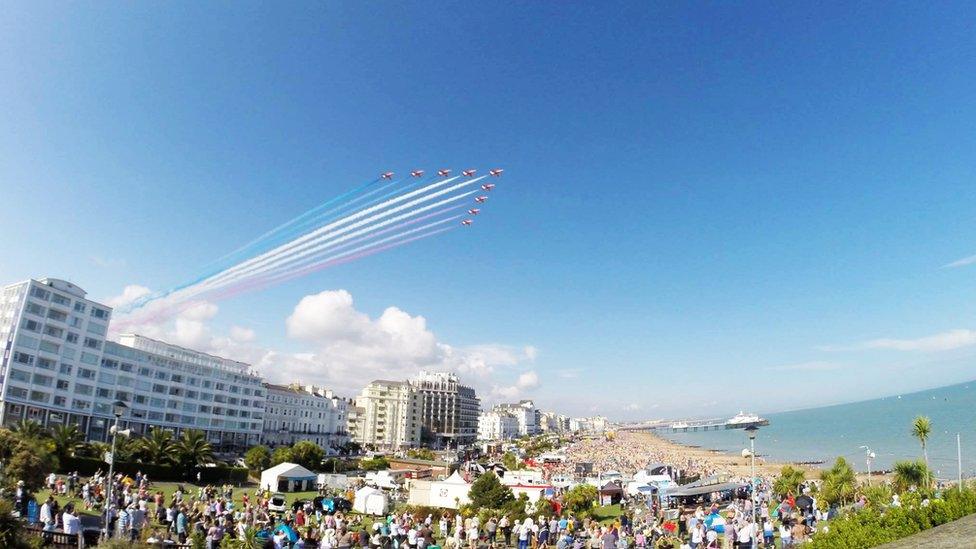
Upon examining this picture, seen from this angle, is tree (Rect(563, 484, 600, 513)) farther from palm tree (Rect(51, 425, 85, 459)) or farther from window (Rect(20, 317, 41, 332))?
window (Rect(20, 317, 41, 332))

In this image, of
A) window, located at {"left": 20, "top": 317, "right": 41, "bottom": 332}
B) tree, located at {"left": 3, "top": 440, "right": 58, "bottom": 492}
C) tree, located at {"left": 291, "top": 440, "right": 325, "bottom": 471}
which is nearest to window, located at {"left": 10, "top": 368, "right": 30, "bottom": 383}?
window, located at {"left": 20, "top": 317, "right": 41, "bottom": 332}

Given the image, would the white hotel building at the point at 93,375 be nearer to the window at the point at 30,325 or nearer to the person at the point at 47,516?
the window at the point at 30,325

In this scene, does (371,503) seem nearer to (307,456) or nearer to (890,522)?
(890,522)

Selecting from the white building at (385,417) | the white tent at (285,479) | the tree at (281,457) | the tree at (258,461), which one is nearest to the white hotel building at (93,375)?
the tree at (258,461)

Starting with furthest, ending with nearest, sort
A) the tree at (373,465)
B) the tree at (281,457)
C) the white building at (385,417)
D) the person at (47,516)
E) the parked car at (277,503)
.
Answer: the white building at (385,417) < the tree at (373,465) < the tree at (281,457) < the parked car at (277,503) < the person at (47,516)

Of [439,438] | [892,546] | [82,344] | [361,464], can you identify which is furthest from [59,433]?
[439,438]

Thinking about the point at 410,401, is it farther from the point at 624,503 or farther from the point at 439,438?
the point at 624,503

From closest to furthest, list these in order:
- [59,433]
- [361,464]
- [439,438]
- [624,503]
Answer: [624,503], [59,433], [361,464], [439,438]
